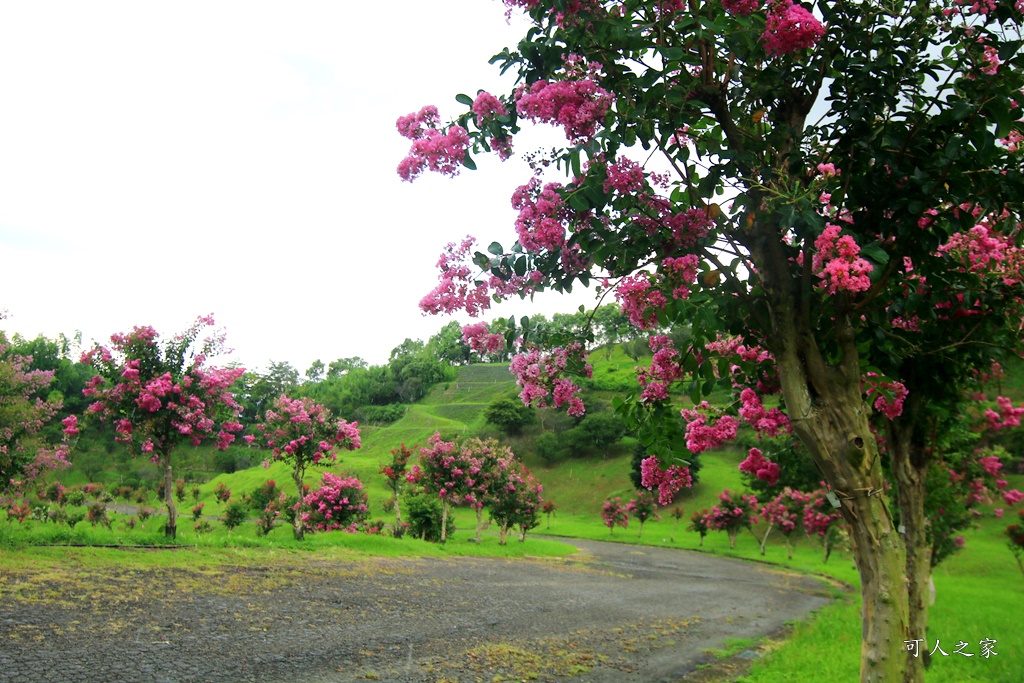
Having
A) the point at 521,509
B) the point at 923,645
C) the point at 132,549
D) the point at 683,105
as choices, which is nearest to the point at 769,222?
the point at 683,105

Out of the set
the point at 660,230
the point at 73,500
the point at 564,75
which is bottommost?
the point at 73,500

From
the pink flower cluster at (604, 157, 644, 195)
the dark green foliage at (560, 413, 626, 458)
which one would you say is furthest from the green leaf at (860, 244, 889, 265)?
the dark green foliage at (560, 413, 626, 458)

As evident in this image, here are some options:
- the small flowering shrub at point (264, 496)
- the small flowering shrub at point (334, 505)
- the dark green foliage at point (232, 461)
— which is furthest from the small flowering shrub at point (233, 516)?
the dark green foliage at point (232, 461)

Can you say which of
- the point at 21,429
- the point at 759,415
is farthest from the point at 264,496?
the point at 759,415

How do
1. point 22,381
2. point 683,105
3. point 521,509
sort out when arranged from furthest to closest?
point 521,509
point 22,381
point 683,105

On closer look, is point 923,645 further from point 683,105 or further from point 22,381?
point 22,381

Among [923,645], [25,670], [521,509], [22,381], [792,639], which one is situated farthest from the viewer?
[521,509]

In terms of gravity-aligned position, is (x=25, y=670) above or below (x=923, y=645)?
below

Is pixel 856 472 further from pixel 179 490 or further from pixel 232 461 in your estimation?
pixel 232 461

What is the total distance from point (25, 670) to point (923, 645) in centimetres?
593

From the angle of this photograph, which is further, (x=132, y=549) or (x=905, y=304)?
(x=132, y=549)

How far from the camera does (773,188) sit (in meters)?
2.80

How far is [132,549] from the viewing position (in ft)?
38.0

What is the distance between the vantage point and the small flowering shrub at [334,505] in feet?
59.7
